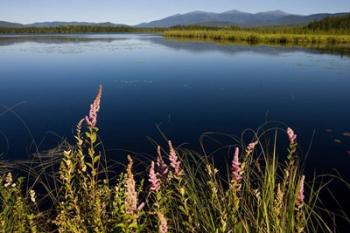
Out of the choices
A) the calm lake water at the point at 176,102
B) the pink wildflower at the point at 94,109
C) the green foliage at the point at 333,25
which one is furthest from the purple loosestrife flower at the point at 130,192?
the green foliage at the point at 333,25

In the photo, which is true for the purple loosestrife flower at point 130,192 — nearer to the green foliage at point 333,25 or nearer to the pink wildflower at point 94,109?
the pink wildflower at point 94,109

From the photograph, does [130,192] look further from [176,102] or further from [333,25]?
[333,25]

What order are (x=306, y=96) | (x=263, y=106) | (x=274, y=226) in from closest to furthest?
(x=274, y=226) < (x=263, y=106) < (x=306, y=96)

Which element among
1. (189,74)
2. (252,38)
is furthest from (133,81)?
(252,38)

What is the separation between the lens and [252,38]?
5656 centimetres

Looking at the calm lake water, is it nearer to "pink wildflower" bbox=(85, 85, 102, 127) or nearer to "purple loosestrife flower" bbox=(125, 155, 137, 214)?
"pink wildflower" bbox=(85, 85, 102, 127)

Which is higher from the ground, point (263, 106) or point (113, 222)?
point (113, 222)

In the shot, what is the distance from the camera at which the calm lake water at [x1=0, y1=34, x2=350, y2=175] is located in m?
9.88

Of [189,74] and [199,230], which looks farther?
[189,74]

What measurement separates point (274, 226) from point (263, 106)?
11.4 metres

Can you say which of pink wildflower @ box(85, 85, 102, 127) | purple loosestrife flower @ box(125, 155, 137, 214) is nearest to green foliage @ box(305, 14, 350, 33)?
pink wildflower @ box(85, 85, 102, 127)

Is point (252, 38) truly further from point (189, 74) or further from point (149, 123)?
point (149, 123)

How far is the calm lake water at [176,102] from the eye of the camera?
9.88 meters

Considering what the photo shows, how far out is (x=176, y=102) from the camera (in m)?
14.4
